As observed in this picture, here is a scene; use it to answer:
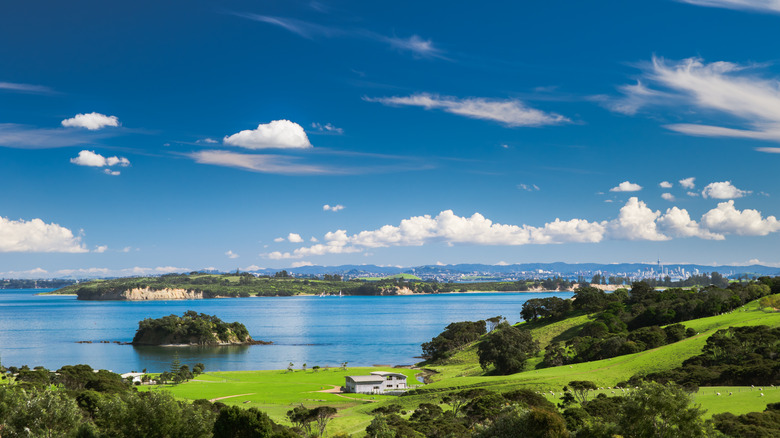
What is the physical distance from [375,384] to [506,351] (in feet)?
65.3

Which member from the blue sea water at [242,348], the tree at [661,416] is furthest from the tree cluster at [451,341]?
the tree at [661,416]

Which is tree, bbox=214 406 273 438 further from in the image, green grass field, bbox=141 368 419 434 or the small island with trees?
the small island with trees

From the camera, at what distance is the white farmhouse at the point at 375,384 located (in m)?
68.5

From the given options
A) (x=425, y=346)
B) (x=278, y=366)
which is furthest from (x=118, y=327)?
(x=425, y=346)

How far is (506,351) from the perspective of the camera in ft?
256

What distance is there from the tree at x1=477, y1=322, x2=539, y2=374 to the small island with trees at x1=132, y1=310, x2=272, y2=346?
235 ft

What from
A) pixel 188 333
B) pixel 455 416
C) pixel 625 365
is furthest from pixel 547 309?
pixel 188 333

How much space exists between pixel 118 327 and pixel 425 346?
4557 inches

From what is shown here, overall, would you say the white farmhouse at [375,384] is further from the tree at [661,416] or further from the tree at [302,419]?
the tree at [661,416]

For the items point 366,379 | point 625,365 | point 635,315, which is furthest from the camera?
point 635,315

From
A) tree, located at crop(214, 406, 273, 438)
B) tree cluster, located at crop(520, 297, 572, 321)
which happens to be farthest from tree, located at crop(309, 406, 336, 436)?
tree cluster, located at crop(520, 297, 572, 321)

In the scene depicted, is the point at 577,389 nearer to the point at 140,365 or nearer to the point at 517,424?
the point at 517,424

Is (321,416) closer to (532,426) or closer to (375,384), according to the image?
(532,426)

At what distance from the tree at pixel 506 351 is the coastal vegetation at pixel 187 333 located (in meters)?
73.6
